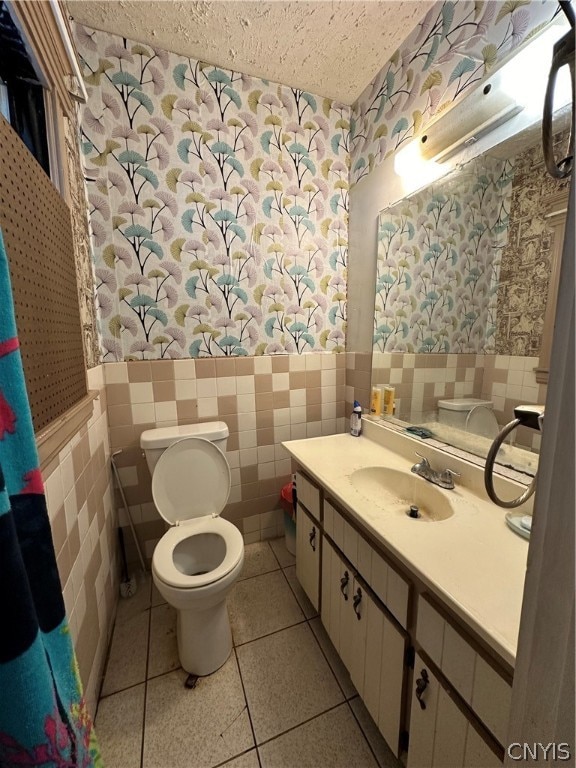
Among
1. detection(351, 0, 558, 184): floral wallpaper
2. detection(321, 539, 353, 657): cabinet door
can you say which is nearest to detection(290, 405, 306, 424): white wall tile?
detection(321, 539, 353, 657): cabinet door

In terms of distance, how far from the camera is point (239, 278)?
5.46 ft

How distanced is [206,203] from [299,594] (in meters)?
2.14

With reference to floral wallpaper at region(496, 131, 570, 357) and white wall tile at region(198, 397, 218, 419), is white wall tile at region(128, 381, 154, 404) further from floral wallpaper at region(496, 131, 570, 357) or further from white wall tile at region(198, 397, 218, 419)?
floral wallpaper at region(496, 131, 570, 357)

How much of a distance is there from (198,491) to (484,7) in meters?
2.24

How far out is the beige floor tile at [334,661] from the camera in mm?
1138

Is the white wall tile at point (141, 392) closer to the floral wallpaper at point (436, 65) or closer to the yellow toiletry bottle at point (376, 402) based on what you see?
the yellow toiletry bottle at point (376, 402)

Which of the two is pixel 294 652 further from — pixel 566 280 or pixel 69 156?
pixel 69 156

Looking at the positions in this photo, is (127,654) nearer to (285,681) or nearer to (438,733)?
(285,681)

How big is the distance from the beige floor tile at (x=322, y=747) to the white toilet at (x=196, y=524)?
1.18ft

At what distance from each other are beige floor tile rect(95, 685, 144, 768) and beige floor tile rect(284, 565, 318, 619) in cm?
73

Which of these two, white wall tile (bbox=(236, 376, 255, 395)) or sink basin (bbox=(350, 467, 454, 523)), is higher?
white wall tile (bbox=(236, 376, 255, 395))

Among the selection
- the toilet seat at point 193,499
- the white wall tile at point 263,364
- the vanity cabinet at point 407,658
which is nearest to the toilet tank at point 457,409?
the vanity cabinet at point 407,658

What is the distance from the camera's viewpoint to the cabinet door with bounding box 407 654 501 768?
24.2 inches

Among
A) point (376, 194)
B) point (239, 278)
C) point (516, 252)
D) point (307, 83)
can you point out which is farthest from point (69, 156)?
point (516, 252)
